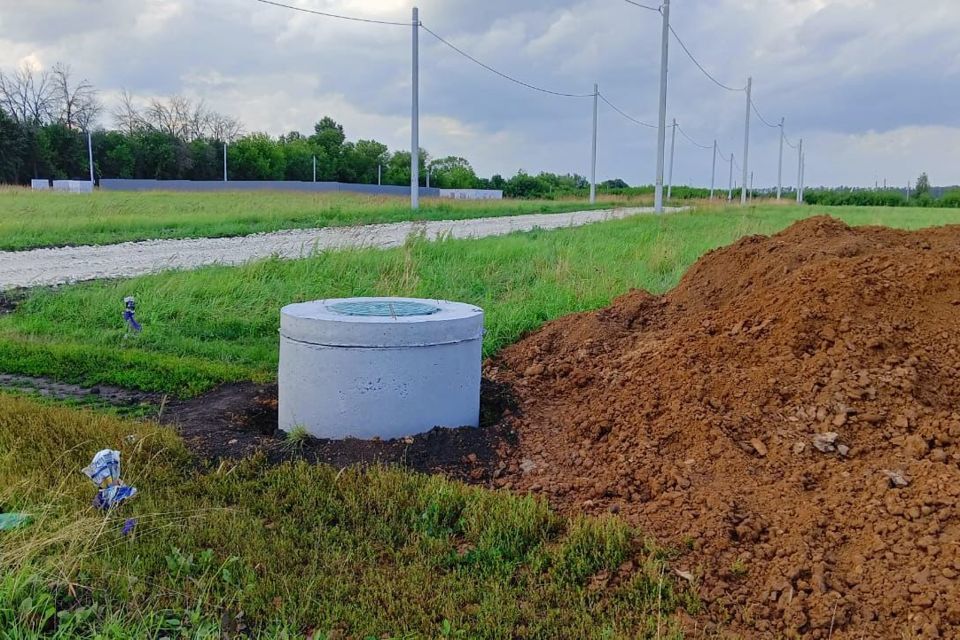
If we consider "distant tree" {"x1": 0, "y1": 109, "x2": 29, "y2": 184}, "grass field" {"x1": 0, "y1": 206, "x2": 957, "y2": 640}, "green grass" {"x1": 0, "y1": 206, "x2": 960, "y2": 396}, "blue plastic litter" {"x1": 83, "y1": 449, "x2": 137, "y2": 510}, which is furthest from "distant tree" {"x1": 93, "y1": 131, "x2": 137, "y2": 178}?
"blue plastic litter" {"x1": 83, "y1": 449, "x2": 137, "y2": 510}

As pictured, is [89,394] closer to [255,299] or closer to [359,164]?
[255,299]

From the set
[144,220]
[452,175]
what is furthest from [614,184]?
[144,220]

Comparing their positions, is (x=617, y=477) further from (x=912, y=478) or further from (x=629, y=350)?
(x=629, y=350)

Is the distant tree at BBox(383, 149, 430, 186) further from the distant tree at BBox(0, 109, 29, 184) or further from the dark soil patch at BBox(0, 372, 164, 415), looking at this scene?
the dark soil patch at BBox(0, 372, 164, 415)

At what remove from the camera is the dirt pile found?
2.99 meters

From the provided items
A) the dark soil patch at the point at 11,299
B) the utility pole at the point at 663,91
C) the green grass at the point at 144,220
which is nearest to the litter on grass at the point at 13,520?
the dark soil patch at the point at 11,299

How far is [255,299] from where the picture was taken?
347 inches

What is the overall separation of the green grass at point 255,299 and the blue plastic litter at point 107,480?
2387mm

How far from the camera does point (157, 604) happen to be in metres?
2.86

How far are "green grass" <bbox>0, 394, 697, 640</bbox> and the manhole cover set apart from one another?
45.5 inches

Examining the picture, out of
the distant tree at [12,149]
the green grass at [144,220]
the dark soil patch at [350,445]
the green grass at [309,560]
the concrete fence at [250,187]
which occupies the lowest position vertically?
the green grass at [309,560]

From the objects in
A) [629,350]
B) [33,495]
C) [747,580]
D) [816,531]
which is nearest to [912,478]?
[816,531]

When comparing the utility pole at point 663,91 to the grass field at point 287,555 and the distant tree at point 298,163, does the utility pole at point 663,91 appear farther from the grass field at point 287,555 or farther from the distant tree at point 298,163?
the distant tree at point 298,163

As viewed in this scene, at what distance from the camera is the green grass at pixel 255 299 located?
6.57m
